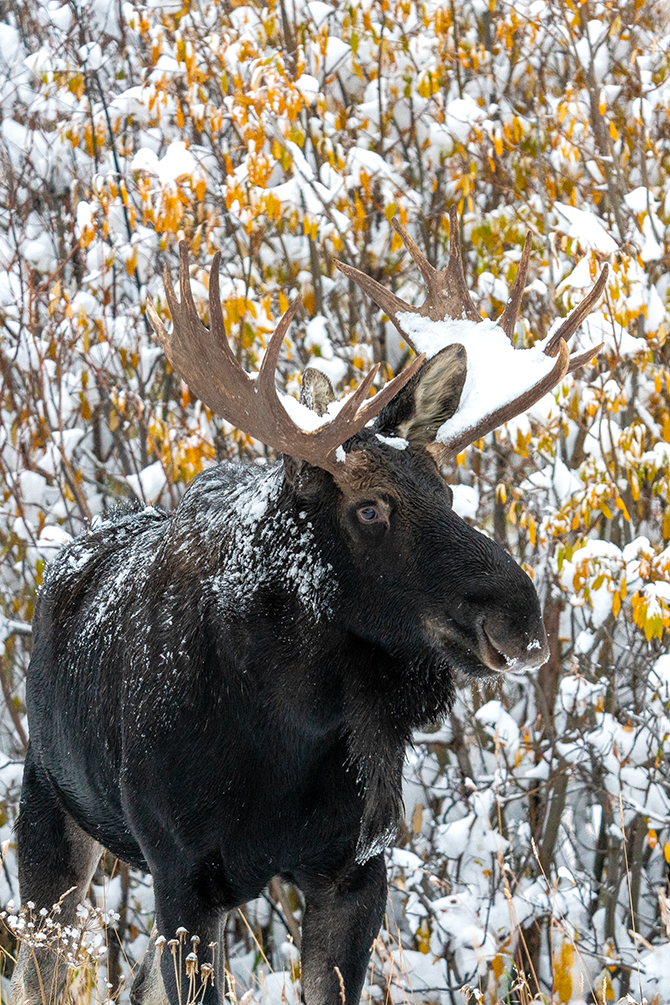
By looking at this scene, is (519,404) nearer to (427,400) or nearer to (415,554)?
(427,400)

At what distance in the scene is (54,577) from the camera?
10.1 ft

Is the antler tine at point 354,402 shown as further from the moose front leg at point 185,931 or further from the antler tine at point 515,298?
the moose front leg at point 185,931

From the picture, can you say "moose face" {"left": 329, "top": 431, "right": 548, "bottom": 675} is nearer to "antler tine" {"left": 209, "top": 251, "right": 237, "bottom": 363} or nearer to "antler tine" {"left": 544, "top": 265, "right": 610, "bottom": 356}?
"antler tine" {"left": 209, "top": 251, "right": 237, "bottom": 363}

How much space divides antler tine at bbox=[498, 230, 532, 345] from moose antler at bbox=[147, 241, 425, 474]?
23.8 inches

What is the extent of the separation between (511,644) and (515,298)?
3.65 feet

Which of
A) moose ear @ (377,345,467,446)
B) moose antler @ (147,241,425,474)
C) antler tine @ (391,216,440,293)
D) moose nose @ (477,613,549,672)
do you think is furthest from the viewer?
antler tine @ (391,216,440,293)

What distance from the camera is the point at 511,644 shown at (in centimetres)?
208

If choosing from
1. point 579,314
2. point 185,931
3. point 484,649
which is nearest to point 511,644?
point 484,649

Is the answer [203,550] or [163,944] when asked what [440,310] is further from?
[163,944]

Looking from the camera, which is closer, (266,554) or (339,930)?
(266,554)

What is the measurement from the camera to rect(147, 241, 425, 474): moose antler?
221 cm

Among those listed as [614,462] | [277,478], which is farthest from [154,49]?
[277,478]

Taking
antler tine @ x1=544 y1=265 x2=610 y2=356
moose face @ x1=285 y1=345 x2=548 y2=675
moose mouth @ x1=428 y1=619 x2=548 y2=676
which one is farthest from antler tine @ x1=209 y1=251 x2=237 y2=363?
antler tine @ x1=544 y1=265 x2=610 y2=356

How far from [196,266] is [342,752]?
3.45m
